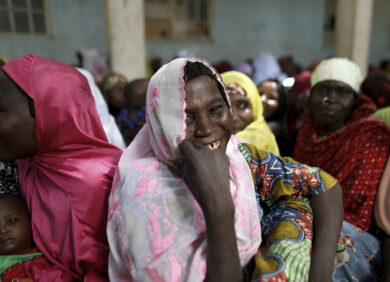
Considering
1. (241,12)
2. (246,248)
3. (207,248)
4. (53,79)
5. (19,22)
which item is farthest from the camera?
(241,12)

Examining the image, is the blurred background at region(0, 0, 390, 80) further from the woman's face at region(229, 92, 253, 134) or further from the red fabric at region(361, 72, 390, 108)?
the red fabric at region(361, 72, 390, 108)

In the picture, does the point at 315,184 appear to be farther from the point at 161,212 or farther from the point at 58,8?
the point at 58,8

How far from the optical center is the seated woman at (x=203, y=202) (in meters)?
0.94

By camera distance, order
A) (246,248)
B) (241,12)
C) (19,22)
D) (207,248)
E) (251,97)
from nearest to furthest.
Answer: (207,248) → (246,248) → (251,97) → (19,22) → (241,12)

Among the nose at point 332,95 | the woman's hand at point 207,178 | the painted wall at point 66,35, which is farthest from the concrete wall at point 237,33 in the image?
the woman's hand at point 207,178

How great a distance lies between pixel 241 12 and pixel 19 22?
681 cm

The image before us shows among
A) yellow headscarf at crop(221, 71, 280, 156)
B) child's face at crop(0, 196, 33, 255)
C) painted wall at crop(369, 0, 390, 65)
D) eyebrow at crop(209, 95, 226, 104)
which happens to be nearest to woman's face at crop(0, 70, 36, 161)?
child's face at crop(0, 196, 33, 255)

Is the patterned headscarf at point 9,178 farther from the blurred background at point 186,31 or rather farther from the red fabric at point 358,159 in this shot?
the blurred background at point 186,31

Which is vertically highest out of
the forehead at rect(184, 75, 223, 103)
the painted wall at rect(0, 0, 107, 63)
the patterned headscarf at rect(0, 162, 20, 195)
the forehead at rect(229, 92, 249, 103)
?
the painted wall at rect(0, 0, 107, 63)

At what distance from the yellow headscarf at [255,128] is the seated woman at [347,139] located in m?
0.37

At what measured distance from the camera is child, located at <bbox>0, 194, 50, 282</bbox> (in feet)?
4.02

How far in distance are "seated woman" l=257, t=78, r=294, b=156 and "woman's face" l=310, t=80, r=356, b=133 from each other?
33.7 inches

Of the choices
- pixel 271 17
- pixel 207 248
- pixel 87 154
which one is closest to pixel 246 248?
pixel 207 248

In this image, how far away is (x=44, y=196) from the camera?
1.25m
